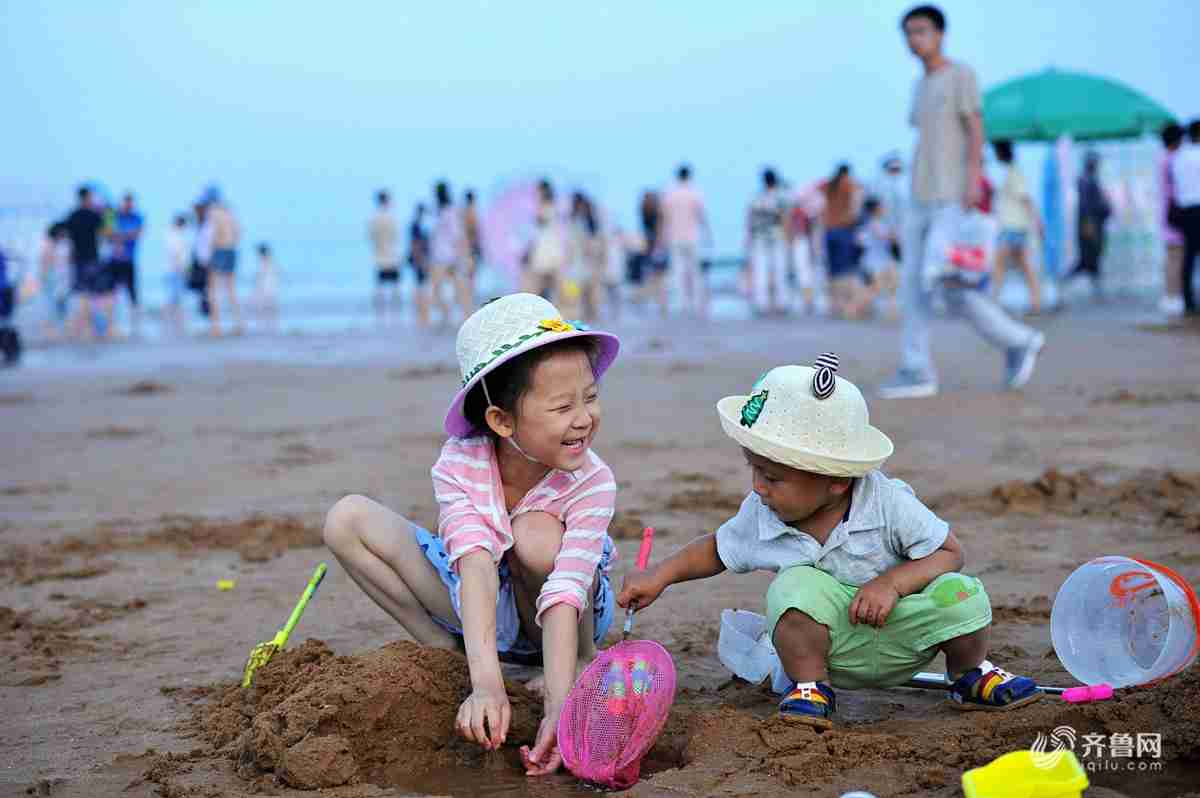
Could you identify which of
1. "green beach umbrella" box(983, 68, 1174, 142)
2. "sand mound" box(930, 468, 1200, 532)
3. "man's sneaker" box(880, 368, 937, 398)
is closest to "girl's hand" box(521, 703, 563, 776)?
"sand mound" box(930, 468, 1200, 532)

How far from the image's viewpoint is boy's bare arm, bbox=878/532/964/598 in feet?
8.77

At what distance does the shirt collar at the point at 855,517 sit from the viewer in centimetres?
271

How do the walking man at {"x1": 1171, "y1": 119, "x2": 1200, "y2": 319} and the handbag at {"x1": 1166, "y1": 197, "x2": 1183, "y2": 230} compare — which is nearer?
the walking man at {"x1": 1171, "y1": 119, "x2": 1200, "y2": 319}

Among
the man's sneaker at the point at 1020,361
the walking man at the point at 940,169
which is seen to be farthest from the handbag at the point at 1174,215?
the walking man at the point at 940,169

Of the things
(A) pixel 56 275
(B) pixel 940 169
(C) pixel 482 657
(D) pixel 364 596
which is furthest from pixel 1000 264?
(C) pixel 482 657

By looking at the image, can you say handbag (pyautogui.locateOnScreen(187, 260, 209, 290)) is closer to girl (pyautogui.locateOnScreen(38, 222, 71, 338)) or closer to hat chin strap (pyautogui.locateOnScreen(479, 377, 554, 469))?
girl (pyautogui.locateOnScreen(38, 222, 71, 338))

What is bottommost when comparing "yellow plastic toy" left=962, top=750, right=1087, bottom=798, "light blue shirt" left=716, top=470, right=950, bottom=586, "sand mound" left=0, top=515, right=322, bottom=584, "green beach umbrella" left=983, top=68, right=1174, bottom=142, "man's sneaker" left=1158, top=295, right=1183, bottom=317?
"man's sneaker" left=1158, top=295, right=1183, bottom=317

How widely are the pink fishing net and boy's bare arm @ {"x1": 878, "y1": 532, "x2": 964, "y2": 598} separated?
1.69 ft

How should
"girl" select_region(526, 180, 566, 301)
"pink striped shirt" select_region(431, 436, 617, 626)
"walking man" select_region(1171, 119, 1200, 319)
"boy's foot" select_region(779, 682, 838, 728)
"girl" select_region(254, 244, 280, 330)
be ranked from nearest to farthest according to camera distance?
"boy's foot" select_region(779, 682, 838, 728)
"pink striped shirt" select_region(431, 436, 617, 626)
"walking man" select_region(1171, 119, 1200, 319)
"girl" select_region(526, 180, 566, 301)
"girl" select_region(254, 244, 280, 330)

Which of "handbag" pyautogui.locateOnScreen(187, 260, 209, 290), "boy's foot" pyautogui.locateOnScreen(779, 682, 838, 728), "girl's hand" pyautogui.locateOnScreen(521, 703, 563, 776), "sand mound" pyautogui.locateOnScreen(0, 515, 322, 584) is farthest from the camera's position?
"handbag" pyautogui.locateOnScreen(187, 260, 209, 290)

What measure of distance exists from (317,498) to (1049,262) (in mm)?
13723

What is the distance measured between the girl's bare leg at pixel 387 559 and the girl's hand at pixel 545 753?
53 centimetres

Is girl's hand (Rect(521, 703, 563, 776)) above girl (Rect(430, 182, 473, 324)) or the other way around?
the other way around

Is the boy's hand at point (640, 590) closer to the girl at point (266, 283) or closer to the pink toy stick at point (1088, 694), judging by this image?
the pink toy stick at point (1088, 694)
